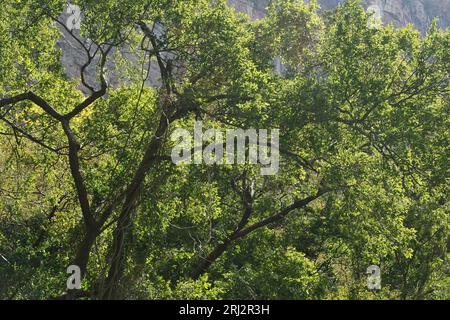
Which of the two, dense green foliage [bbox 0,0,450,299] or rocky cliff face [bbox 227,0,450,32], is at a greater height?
rocky cliff face [bbox 227,0,450,32]

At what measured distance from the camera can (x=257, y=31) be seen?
1473cm

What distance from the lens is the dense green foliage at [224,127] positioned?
12.0m

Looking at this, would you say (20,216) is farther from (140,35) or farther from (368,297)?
(368,297)

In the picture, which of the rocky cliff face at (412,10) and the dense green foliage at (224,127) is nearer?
the dense green foliage at (224,127)

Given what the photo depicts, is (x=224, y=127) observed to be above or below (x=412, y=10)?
below

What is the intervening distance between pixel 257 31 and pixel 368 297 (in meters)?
6.96

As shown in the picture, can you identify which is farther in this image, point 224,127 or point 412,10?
point 412,10

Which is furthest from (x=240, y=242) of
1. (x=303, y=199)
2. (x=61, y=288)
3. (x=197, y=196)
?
(x=61, y=288)

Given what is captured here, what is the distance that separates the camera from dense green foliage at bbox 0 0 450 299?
39.4ft

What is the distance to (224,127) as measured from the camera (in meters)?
12.5

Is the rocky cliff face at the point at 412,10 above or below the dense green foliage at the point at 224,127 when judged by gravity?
above

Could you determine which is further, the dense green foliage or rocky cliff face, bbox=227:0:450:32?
rocky cliff face, bbox=227:0:450:32
